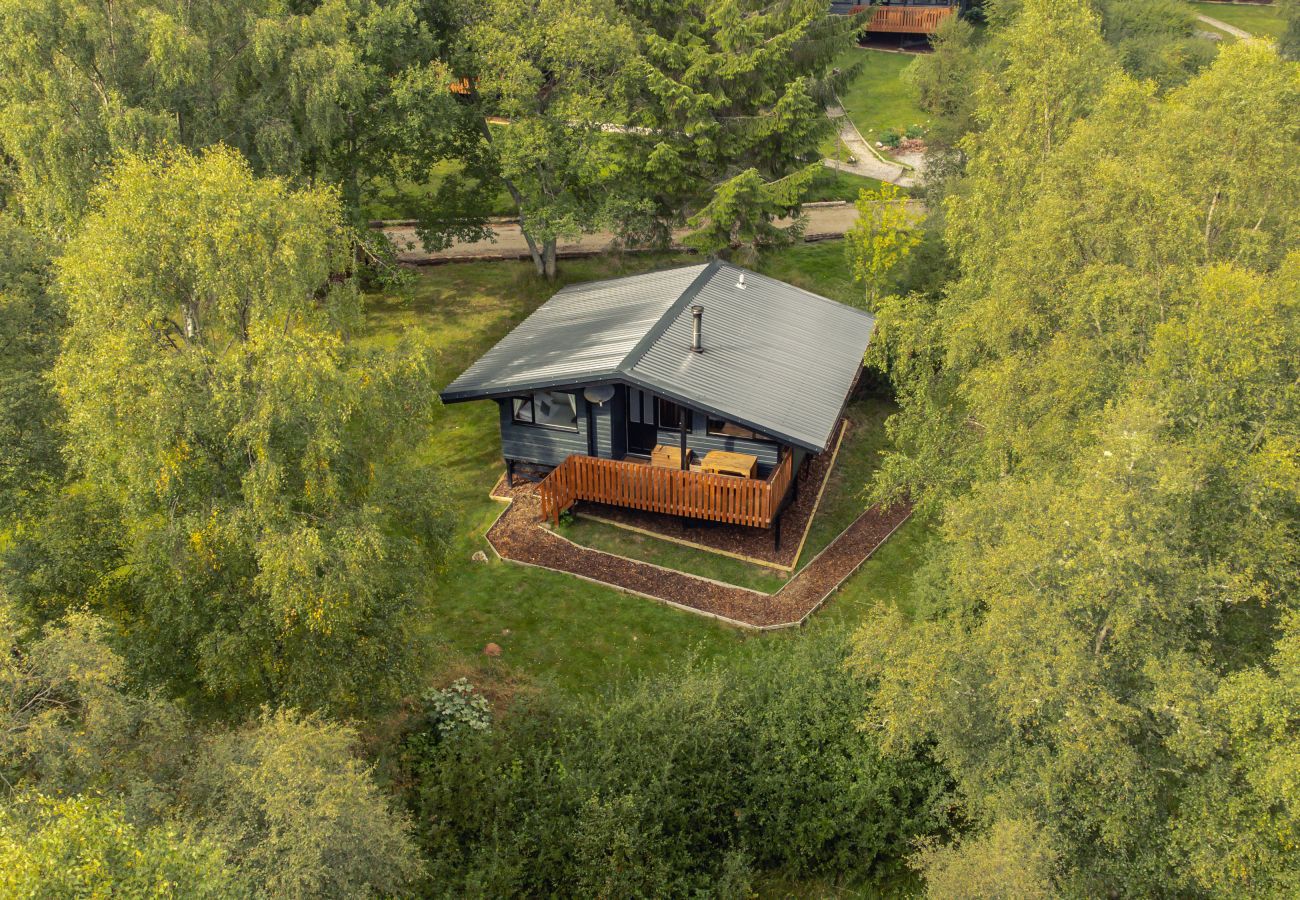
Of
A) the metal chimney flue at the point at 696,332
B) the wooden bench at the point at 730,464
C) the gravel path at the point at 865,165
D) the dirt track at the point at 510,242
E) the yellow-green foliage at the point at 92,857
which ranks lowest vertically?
the wooden bench at the point at 730,464

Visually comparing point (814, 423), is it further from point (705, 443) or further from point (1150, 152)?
point (1150, 152)

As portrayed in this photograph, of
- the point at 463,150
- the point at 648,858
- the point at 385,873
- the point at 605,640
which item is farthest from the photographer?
the point at 463,150

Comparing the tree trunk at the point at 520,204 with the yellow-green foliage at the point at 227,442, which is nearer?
the yellow-green foliage at the point at 227,442

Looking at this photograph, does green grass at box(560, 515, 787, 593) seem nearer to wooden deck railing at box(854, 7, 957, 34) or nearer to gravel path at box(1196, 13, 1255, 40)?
wooden deck railing at box(854, 7, 957, 34)

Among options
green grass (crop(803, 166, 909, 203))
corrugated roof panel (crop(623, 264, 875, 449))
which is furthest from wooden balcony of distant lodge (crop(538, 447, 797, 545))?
green grass (crop(803, 166, 909, 203))

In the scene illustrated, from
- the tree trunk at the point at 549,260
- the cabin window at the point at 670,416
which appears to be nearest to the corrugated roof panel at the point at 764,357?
the cabin window at the point at 670,416

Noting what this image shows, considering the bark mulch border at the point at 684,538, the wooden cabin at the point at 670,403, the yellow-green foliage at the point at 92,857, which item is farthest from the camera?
the bark mulch border at the point at 684,538

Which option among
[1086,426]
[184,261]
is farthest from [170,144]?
[1086,426]

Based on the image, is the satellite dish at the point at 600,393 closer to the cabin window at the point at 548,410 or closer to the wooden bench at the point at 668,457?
the cabin window at the point at 548,410
